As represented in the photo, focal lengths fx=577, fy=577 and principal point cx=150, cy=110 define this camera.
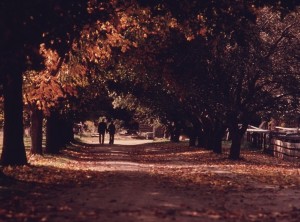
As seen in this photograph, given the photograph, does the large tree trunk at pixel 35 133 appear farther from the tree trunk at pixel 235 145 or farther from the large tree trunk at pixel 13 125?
the tree trunk at pixel 235 145

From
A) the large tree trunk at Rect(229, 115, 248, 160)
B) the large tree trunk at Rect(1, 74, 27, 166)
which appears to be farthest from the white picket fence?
the large tree trunk at Rect(1, 74, 27, 166)

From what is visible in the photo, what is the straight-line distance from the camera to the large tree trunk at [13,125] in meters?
17.4

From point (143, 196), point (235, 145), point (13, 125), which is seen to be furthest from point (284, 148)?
point (143, 196)

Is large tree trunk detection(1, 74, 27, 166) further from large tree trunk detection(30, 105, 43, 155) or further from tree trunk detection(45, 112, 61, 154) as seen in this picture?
tree trunk detection(45, 112, 61, 154)

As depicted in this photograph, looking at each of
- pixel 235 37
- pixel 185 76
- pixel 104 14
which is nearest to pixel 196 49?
pixel 185 76

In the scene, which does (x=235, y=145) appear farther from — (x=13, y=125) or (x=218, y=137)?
(x=13, y=125)

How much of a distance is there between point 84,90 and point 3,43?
18.8m

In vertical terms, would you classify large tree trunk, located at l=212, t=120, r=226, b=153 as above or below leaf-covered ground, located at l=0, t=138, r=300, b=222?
above

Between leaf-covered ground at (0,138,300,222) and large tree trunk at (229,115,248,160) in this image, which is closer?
leaf-covered ground at (0,138,300,222)

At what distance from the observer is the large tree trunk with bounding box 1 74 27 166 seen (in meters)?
17.4

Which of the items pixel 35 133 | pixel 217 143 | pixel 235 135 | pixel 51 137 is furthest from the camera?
pixel 217 143

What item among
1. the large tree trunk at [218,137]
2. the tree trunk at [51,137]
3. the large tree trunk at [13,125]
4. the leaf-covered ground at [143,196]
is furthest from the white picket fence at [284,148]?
the large tree trunk at [13,125]

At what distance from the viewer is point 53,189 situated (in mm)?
13219

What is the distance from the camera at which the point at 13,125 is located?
58.1ft
